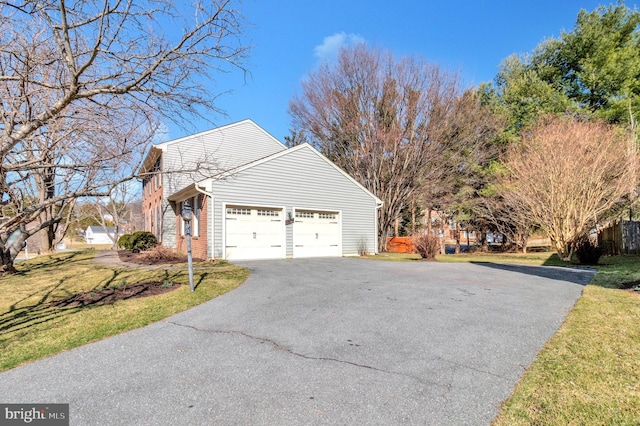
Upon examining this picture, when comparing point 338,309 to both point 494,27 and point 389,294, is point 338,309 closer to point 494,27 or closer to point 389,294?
point 389,294

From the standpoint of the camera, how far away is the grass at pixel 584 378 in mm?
2484

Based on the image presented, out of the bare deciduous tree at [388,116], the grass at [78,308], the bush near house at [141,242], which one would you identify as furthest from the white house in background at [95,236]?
the grass at [78,308]

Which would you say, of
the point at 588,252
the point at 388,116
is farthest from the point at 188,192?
the point at 588,252

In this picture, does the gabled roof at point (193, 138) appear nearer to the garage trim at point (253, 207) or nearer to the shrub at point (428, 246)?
the garage trim at point (253, 207)

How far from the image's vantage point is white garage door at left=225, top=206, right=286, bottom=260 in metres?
13.1

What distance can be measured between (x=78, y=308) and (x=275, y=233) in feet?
27.1

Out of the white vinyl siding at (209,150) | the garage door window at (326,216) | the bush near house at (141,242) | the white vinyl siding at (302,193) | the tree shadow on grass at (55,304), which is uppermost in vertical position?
the white vinyl siding at (209,150)

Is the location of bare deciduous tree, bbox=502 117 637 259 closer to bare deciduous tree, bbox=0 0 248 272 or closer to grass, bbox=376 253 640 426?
grass, bbox=376 253 640 426

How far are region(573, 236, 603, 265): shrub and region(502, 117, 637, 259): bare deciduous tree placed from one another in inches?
52.2

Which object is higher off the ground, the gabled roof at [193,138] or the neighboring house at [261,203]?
the gabled roof at [193,138]

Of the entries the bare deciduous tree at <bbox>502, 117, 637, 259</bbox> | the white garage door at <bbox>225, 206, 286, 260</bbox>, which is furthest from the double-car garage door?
the bare deciduous tree at <bbox>502, 117, 637, 259</bbox>

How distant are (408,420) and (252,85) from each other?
4.46m

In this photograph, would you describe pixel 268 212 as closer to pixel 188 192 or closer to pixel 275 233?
pixel 275 233

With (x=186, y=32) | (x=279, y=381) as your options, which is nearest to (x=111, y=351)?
(x=279, y=381)
